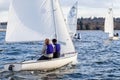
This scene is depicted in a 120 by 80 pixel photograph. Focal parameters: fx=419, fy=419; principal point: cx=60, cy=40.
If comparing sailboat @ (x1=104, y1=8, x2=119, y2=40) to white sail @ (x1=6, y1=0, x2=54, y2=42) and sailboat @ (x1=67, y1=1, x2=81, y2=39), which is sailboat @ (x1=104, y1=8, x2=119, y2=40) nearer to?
sailboat @ (x1=67, y1=1, x2=81, y2=39)

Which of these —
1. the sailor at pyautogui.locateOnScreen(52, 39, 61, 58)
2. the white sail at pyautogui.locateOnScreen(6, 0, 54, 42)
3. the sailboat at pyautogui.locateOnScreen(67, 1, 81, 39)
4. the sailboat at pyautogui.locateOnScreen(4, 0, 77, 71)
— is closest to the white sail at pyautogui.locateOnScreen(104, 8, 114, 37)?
the sailboat at pyautogui.locateOnScreen(67, 1, 81, 39)

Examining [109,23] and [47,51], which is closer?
[47,51]

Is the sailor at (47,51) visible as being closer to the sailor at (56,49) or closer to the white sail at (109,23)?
the sailor at (56,49)

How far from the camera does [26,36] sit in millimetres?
25406

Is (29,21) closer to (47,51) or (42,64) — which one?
(47,51)

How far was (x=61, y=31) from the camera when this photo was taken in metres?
27.7

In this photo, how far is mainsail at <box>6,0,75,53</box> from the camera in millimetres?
24984

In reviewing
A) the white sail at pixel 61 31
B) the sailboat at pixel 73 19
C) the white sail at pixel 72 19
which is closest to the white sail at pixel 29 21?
the white sail at pixel 61 31

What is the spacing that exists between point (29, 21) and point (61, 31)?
2.77m

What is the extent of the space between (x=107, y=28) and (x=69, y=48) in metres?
47.9

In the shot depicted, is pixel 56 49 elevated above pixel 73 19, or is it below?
below

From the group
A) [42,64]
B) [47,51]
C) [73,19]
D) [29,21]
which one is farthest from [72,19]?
[42,64]

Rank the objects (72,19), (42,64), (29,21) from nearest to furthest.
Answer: (42,64) < (29,21) < (72,19)

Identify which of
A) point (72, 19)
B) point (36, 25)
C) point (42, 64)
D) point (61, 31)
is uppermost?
point (72, 19)
